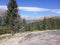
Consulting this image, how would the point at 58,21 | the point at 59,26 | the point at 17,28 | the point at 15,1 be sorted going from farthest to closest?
the point at 58,21, the point at 59,26, the point at 15,1, the point at 17,28

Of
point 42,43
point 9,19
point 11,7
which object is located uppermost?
point 11,7

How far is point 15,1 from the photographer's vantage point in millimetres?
34594

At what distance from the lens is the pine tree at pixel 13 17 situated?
32531 millimetres

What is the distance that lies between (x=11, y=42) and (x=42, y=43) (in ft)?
10.0

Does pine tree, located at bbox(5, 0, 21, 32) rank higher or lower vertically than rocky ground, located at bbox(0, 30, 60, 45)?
higher

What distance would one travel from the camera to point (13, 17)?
33250mm

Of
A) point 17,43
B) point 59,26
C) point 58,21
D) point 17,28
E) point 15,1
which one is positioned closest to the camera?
point 17,43

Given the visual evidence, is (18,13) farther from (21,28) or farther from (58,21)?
(58,21)

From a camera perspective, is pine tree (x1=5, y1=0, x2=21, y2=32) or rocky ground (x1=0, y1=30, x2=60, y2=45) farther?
pine tree (x1=5, y1=0, x2=21, y2=32)

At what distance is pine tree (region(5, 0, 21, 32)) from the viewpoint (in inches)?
1281

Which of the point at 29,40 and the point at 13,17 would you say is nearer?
the point at 29,40

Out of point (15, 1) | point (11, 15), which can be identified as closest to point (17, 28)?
point (11, 15)

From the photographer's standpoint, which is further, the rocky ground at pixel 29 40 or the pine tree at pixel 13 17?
the pine tree at pixel 13 17

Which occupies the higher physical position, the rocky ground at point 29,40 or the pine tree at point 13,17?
the pine tree at point 13,17
